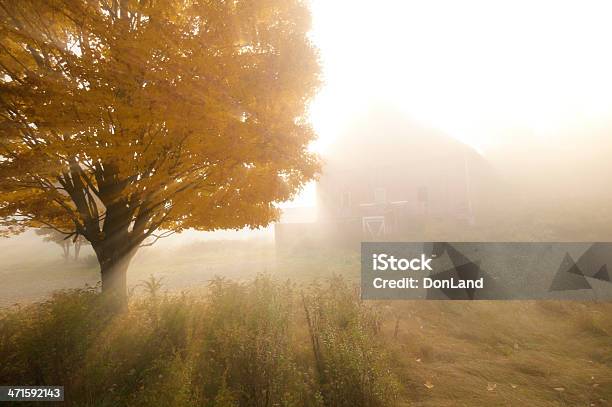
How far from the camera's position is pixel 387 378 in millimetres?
5074

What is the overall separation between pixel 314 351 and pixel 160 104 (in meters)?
4.61

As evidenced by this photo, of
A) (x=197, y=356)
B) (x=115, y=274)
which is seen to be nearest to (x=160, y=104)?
(x=197, y=356)

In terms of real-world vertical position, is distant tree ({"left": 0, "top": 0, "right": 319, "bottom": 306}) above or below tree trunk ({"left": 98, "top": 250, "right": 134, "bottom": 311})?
Result: above

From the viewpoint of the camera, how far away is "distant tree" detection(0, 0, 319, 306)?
4.84 metres

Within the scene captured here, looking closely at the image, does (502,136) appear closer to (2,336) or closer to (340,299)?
(340,299)

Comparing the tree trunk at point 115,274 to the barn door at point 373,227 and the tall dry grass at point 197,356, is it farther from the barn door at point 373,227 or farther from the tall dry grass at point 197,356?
the barn door at point 373,227

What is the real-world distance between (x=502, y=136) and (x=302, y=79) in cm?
3943

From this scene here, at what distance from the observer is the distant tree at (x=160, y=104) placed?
484 centimetres

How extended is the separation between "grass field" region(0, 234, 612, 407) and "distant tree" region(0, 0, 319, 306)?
5.95 ft

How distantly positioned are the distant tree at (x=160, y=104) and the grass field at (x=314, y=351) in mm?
1813

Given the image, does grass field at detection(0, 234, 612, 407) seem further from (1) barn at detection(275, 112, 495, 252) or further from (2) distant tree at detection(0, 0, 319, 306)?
(1) barn at detection(275, 112, 495, 252)
